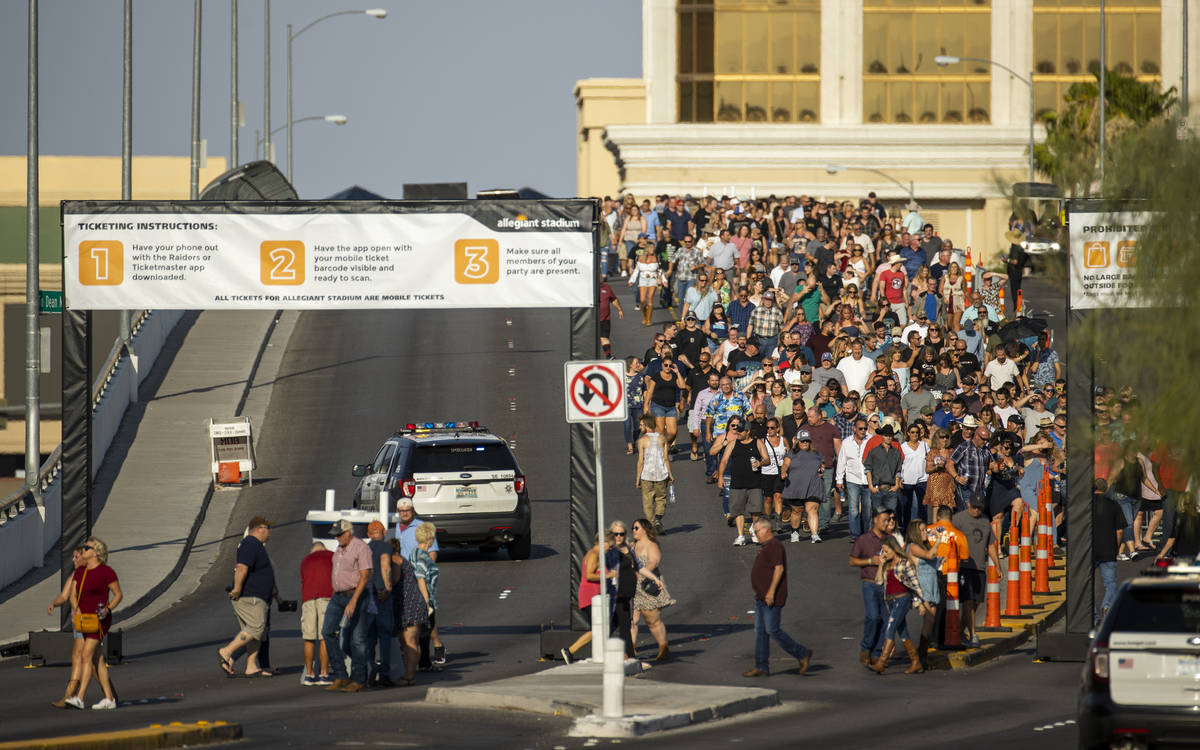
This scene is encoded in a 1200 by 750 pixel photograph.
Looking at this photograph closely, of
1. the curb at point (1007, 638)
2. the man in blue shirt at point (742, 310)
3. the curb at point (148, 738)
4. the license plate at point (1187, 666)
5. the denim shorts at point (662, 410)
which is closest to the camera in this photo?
the license plate at point (1187, 666)

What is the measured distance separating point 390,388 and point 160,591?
15454 millimetres

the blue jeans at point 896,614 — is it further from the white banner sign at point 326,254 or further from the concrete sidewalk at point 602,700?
the white banner sign at point 326,254

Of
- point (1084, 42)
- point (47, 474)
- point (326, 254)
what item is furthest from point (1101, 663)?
point (1084, 42)

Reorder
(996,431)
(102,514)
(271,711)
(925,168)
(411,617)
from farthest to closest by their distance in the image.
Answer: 1. (925,168)
2. (102,514)
3. (996,431)
4. (411,617)
5. (271,711)

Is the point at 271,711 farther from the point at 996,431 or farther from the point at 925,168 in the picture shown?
the point at 925,168

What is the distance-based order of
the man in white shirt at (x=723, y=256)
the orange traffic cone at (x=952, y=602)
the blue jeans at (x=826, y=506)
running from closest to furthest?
the orange traffic cone at (x=952, y=602) < the blue jeans at (x=826, y=506) < the man in white shirt at (x=723, y=256)

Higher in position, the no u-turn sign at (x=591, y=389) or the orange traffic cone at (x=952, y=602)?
the no u-turn sign at (x=591, y=389)

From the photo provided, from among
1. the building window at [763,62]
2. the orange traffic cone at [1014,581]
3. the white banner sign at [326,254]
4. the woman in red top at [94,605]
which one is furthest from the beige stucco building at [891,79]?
the woman in red top at [94,605]

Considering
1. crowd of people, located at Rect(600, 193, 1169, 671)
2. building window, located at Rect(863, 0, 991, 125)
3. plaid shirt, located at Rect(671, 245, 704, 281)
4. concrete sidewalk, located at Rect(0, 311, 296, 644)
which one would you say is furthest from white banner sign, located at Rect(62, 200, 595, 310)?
building window, located at Rect(863, 0, 991, 125)

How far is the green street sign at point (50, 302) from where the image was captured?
1028 inches

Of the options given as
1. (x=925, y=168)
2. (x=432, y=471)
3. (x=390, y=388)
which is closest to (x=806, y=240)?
(x=390, y=388)

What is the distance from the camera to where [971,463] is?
2620 centimetres

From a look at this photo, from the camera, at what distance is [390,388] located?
134ft

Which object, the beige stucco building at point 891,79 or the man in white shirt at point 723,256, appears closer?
the man in white shirt at point 723,256
